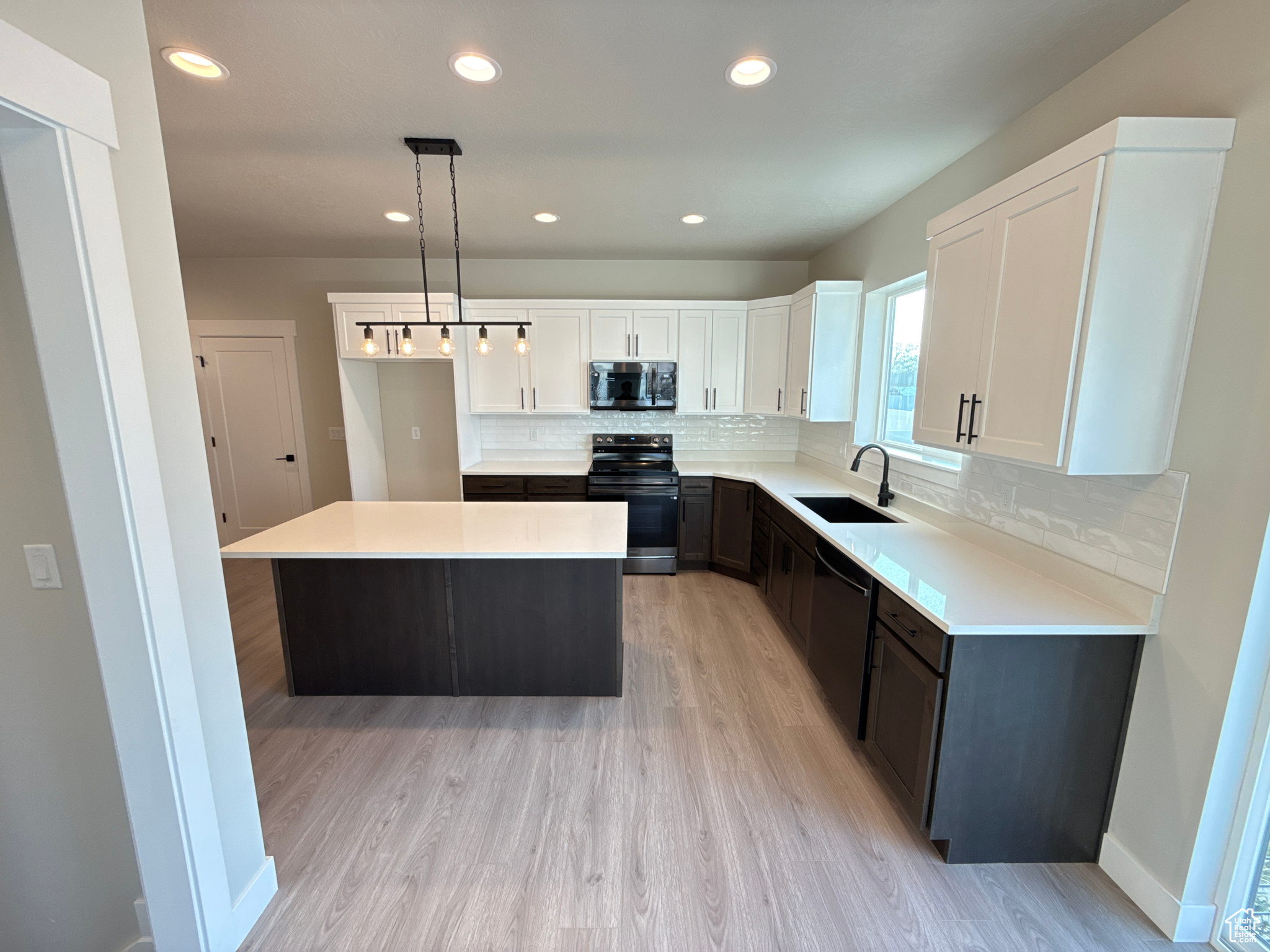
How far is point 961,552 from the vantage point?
214 cm

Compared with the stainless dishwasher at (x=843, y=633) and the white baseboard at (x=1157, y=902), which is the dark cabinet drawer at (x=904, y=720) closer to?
the stainless dishwasher at (x=843, y=633)

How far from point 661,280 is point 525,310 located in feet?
4.11

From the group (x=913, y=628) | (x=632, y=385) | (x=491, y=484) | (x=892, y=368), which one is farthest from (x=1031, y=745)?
(x=491, y=484)

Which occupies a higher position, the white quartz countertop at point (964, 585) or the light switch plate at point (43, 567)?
the light switch plate at point (43, 567)

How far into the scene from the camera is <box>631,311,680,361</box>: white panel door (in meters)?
4.21

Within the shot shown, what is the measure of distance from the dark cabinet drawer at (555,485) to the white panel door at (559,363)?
0.63 meters

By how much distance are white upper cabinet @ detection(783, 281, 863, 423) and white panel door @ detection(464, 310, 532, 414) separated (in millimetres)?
2284

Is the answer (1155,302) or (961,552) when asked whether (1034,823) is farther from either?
(1155,302)

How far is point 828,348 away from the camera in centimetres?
350

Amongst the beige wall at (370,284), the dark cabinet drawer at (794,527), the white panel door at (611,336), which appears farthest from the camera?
the beige wall at (370,284)

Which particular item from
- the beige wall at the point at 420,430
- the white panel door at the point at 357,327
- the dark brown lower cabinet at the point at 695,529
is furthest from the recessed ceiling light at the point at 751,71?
the beige wall at the point at 420,430

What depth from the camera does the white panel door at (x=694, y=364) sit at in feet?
13.9

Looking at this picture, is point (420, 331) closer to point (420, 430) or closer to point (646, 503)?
point (420, 430)

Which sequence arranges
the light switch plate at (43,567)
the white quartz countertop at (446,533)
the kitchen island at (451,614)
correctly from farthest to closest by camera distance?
the kitchen island at (451,614), the white quartz countertop at (446,533), the light switch plate at (43,567)
